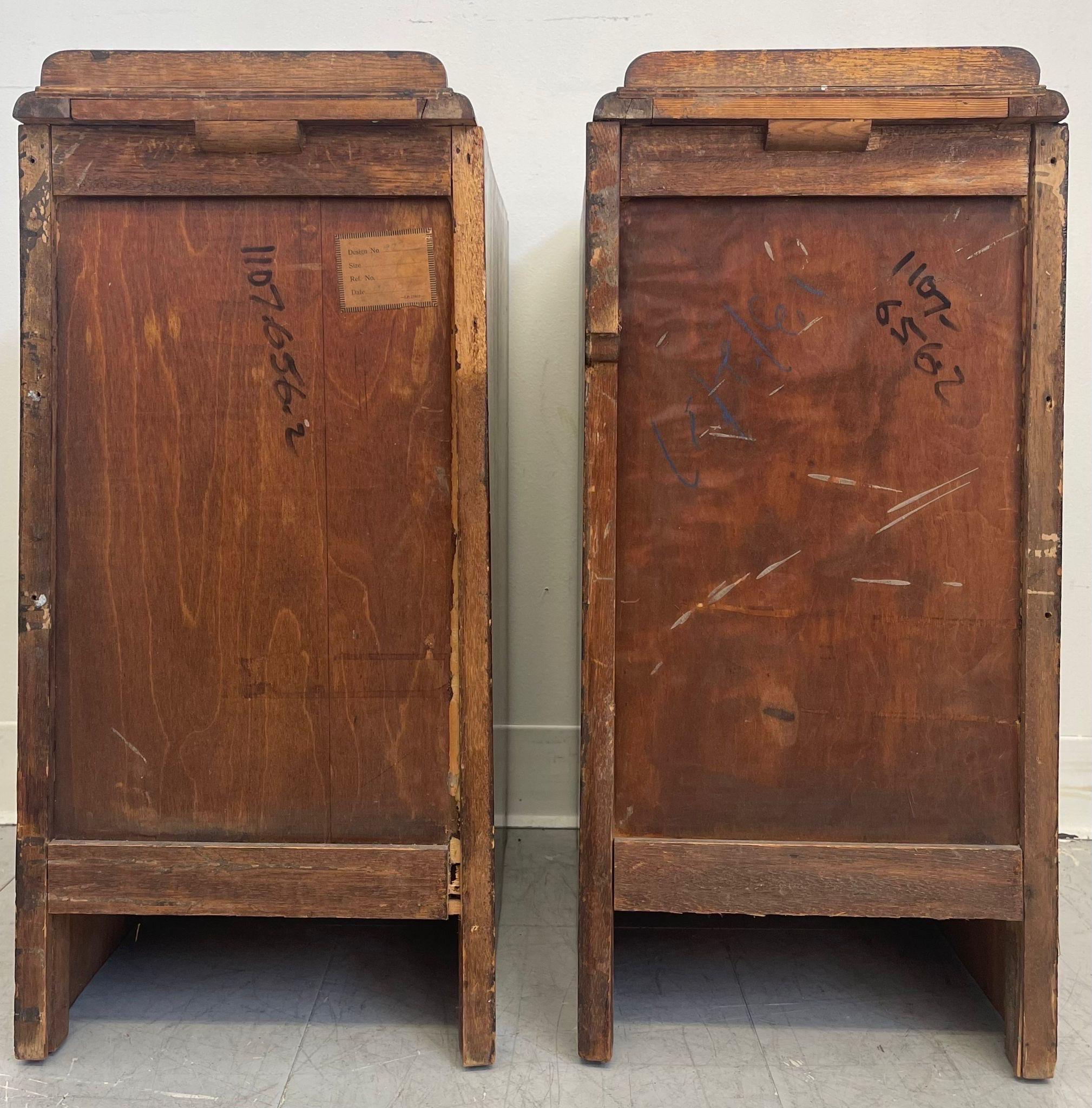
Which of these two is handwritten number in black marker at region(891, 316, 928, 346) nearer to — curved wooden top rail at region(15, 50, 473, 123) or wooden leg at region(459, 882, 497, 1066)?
curved wooden top rail at region(15, 50, 473, 123)

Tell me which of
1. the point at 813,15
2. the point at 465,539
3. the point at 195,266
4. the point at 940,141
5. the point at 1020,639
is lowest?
the point at 1020,639

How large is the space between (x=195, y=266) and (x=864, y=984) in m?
1.57

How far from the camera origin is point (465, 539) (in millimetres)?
1279

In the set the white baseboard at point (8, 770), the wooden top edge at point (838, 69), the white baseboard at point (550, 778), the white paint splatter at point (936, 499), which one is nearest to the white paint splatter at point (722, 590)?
the white paint splatter at point (936, 499)

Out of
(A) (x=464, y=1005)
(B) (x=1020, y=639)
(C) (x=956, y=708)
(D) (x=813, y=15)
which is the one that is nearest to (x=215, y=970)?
(A) (x=464, y=1005)

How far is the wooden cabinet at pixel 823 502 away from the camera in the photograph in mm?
1209

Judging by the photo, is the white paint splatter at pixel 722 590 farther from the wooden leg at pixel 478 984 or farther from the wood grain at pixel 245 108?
the wood grain at pixel 245 108

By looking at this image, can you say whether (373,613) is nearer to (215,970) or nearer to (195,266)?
(195,266)

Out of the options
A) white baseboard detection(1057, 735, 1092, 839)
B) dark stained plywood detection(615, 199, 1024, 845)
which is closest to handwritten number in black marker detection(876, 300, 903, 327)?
dark stained plywood detection(615, 199, 1024, 845)

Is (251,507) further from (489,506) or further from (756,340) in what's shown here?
(756,340)

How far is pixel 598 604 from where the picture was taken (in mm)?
1261

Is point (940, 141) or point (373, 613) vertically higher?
point (940, 141)

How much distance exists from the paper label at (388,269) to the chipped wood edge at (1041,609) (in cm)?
84

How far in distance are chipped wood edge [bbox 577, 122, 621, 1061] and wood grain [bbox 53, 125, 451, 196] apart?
0.22 m
